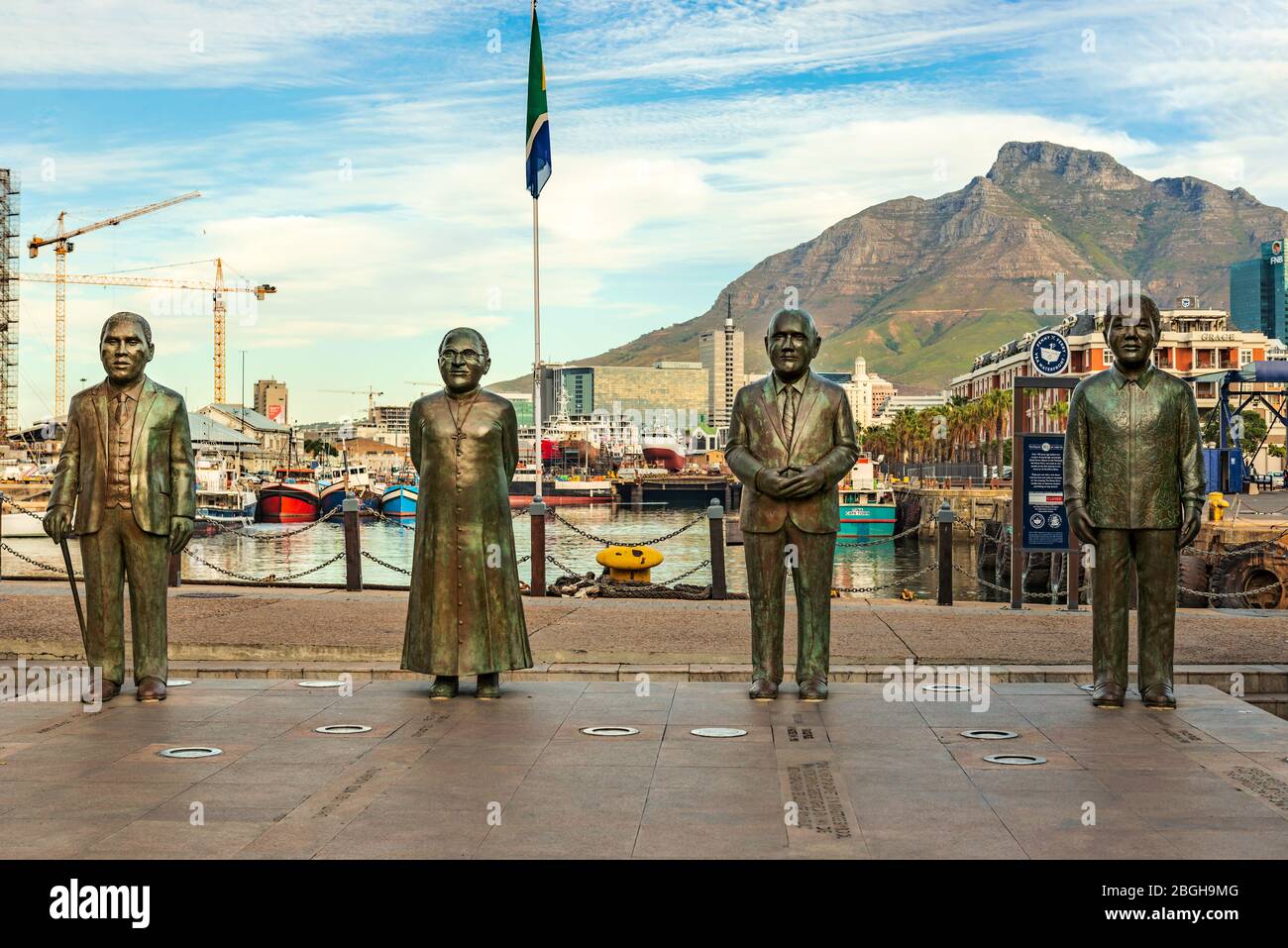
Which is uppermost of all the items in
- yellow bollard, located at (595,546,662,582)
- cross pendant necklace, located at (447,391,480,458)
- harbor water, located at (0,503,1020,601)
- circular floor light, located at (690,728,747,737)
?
cross pendant necklace, located at (447,391,480,458)

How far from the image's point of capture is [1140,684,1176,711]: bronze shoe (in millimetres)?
8108

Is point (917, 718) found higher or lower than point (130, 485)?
lower

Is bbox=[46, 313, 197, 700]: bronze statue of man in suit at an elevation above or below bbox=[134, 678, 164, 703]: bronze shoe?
above

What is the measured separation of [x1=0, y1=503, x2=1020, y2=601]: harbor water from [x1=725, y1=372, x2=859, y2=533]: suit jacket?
2419 centimetres

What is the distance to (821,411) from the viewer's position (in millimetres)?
8312

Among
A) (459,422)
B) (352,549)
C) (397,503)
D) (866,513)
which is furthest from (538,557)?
(397,503)

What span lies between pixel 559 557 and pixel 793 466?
142 ft

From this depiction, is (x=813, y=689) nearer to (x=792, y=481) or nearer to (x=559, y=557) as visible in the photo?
(x=792, y=481)

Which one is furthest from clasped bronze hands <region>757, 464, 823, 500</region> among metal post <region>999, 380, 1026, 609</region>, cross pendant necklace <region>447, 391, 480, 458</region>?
metal post <region>999, 380, 1026, 609</region>

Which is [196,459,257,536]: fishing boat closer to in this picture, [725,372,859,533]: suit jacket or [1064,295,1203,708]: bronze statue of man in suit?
[725,372,859,533]: suit jacket
